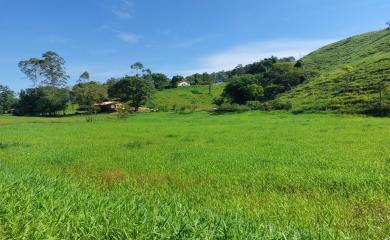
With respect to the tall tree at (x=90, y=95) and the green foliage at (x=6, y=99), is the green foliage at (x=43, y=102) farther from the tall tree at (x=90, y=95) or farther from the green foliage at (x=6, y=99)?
the green foliage at (x=6, y=99)

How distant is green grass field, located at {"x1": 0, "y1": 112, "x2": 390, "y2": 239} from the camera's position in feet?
17.5

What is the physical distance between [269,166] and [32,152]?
10.9m

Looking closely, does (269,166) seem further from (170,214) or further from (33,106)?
(33,106)

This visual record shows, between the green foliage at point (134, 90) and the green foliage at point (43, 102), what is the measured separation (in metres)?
12.1

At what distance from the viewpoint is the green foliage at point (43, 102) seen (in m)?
78.7

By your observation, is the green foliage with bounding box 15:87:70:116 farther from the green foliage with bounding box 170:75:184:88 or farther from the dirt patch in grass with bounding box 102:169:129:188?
the dirt patch in grass with bounding box 102:169:129:188

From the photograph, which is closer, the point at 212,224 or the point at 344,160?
the point at 212,224

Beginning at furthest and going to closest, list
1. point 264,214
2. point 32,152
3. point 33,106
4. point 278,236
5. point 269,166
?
point 33,106 < point 32,152 < point 269,166 < point 264,214 < point 278,236

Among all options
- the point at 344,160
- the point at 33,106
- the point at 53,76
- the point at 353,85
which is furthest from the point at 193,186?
the point at 53,76

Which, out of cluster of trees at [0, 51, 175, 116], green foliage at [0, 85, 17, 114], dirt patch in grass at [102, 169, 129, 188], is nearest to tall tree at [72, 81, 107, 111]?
cluster of trees at [0, 51, 175, 116]

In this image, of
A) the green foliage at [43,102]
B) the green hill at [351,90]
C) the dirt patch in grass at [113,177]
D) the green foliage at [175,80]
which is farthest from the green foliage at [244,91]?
the dirt patch in grass at [113,177]

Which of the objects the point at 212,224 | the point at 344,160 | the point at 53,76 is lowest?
the point at 344,160

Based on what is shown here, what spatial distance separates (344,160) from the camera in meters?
12.3

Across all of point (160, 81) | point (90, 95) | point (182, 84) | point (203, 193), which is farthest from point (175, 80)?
point (203, 193)
